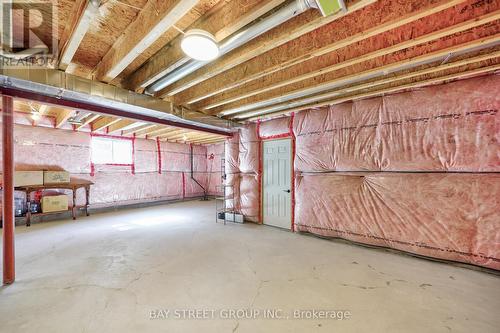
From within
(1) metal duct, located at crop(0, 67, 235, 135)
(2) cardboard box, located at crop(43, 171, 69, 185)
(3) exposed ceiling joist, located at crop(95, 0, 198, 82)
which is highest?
(3) exposed ceiling joist, located at crop(95, 0, 198, 82)

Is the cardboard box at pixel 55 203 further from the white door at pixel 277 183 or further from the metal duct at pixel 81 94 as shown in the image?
the white door at pixel 277 183

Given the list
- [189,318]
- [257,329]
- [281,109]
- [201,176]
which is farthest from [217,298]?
[201,176]

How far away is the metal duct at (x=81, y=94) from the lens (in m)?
2.15

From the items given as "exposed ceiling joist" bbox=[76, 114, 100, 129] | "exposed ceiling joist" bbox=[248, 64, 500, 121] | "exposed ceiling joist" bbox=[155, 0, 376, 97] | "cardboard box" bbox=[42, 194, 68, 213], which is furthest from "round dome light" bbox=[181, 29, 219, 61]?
"cardboard box" bbox=[42, 194, 68, 213]

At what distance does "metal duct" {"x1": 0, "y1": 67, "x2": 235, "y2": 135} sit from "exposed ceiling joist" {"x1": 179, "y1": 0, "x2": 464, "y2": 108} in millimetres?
758

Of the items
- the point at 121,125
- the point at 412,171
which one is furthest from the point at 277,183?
the point at 121,125

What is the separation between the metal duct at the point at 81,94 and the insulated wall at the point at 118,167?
12.6 ft

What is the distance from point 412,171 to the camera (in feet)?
9.77

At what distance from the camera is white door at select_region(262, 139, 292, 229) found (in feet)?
14.3

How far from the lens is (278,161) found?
4539 millimetres

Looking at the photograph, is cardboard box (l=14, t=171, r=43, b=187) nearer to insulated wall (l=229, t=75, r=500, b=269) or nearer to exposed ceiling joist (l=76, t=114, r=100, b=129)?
exposed ceiling joist (l=76, t=114, r=100, b=129)

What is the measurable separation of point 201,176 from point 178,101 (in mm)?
5989

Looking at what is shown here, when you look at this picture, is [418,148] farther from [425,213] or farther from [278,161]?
[278,161]

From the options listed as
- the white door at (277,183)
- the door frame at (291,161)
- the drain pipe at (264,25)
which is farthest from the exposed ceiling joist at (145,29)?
the white door at (277,183)
